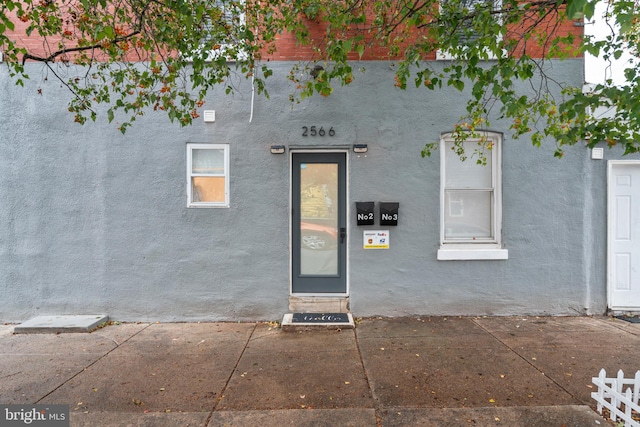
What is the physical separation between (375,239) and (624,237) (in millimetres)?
3758

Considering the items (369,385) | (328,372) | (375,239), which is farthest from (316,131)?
(369,385)

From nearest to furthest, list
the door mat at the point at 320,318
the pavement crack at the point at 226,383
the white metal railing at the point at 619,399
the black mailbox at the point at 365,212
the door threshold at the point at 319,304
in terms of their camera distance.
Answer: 1. the white metal railing at the point at 619,399
2. the pavement crack at the point at 226,383
3. the door mat at the point at 320,318
4. the black mailbox at the point at 365,212
5. the door threshold at the point at 319,304

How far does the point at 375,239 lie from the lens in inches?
216

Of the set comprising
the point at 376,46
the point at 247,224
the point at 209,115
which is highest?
the point at 376,46

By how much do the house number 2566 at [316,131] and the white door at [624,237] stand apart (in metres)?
4.25

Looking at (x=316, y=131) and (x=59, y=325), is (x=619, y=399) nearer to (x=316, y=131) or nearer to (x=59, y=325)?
(x=316, y=131)

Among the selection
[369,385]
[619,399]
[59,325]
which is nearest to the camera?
[619,399]

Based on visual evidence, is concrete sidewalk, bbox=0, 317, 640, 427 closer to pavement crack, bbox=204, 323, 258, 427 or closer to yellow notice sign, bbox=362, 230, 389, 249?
pavement crack, bbox=204, 323, 258, 427

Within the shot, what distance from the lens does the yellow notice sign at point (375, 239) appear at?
18.0 feet

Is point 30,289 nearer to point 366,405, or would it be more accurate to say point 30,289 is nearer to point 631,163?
point 366,405

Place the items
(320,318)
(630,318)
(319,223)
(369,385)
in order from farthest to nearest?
(319,223)
(630,318)
(320,318)
(369,385)

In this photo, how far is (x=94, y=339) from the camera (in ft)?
15.8

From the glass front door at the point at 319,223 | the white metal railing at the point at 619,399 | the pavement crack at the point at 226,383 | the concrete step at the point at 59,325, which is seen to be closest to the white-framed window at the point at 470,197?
the glass front door at the point at 319,223

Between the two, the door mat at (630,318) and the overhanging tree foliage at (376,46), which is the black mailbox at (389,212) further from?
the door mat at (630,318)
